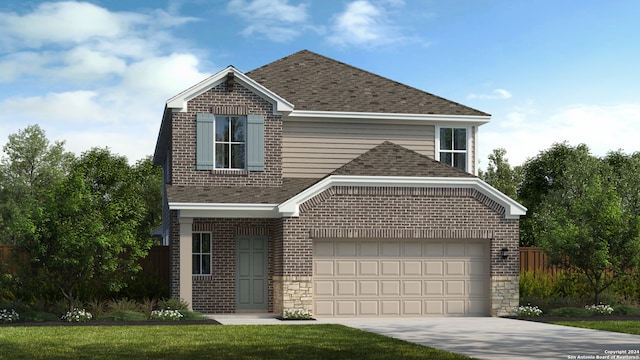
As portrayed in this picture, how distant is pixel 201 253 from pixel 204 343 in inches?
354

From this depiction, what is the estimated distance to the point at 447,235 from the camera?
2405 cm

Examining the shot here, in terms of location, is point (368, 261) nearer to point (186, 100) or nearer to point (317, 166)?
point (317, 166)

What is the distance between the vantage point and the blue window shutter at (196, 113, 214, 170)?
81.8 feet

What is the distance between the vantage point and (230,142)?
25328 mm

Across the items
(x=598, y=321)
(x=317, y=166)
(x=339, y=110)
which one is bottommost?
(x=598, y=321)

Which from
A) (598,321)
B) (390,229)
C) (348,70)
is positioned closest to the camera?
(598,321)

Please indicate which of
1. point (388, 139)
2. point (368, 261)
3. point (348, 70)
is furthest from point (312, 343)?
point (348, 70)

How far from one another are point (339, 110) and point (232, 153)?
370 cm

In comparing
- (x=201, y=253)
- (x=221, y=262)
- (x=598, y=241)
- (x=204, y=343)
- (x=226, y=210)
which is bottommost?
(x=204, y=343)

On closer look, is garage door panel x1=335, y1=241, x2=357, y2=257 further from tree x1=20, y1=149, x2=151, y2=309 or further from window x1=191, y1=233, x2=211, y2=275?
tree x1=20, y1=149, x2=151, y2=309

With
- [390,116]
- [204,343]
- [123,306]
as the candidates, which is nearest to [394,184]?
[390,116]

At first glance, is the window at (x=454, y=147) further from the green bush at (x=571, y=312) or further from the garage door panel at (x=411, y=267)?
the green bush at (x=571, y=312)

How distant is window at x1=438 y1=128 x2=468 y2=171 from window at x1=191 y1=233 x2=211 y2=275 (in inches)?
320

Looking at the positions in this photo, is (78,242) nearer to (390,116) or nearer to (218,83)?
(218,83)
